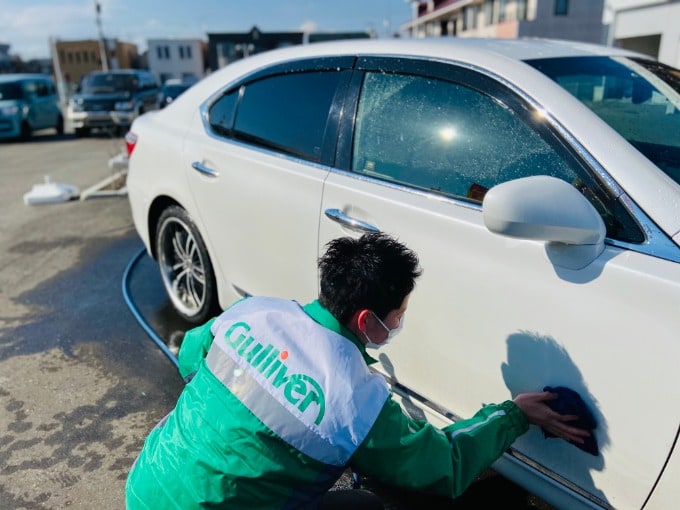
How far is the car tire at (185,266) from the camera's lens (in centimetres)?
335

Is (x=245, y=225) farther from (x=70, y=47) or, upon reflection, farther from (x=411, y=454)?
(x=70, y=47)

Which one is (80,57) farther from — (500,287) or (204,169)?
(500,287)

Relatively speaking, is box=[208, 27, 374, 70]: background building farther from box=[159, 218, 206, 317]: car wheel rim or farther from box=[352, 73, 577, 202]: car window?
box=[352, 73, 577, 202]: car window

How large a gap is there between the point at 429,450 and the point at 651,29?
14.4 meters

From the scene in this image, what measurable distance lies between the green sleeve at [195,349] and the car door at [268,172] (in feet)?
2.61

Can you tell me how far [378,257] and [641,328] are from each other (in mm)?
681

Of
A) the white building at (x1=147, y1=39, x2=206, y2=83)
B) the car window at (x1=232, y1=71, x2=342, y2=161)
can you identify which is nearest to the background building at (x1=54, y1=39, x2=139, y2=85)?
the white building at (x1=147, y1=39, x2=206, y2=83)

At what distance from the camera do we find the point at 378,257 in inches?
57.7

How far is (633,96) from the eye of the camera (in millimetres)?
2254

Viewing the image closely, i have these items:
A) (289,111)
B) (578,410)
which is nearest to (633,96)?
(578,410)

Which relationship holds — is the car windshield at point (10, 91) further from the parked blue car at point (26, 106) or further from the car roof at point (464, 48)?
the car roof at point (464, 48)

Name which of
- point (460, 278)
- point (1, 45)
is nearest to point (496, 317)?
point (460, 278)

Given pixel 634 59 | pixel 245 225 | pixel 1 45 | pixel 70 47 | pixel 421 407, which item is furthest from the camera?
pixel 1 45

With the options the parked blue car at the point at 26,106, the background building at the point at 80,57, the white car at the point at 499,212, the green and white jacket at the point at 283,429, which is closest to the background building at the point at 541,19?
the parked blue car at the point at 26,106
